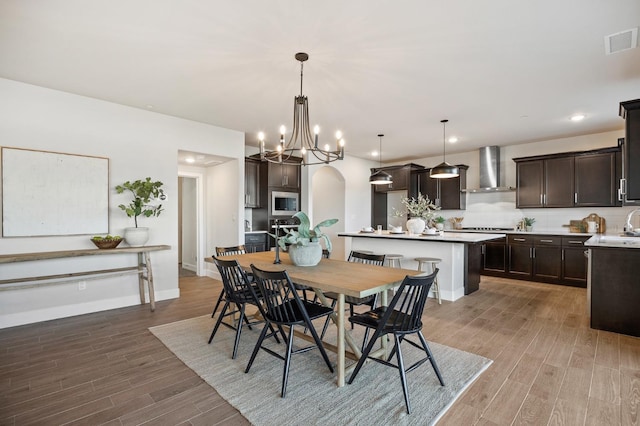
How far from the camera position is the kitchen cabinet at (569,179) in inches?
211

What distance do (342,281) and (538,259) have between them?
5073 millimetres

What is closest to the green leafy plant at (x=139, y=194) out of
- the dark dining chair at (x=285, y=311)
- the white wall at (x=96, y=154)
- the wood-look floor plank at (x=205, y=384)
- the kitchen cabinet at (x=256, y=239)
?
the white wall at (x=96, y=154)

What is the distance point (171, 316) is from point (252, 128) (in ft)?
10.2

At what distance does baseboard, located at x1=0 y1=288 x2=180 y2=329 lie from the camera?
3.52 meters

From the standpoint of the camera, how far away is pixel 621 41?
264 cm

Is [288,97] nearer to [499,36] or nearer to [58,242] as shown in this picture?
[499,36]

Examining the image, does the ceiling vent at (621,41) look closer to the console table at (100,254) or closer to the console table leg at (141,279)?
the console table at (100,254)

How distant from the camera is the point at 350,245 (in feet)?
19.3

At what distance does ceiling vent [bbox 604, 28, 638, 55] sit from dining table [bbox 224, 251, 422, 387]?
8.21 feet

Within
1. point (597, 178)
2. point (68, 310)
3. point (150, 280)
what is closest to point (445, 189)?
point (597, 178)

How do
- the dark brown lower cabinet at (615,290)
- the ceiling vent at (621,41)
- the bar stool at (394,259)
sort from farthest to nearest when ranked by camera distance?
the bar stool at (394,259) < the dark brown lower cabinet at (615,290) < the ceiling vent at (621,41)

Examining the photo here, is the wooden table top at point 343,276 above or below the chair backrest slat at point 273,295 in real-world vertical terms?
above

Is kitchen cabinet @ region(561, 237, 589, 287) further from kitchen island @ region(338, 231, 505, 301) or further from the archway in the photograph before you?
the archway

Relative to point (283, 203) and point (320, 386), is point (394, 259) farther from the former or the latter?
point (320, 386)
